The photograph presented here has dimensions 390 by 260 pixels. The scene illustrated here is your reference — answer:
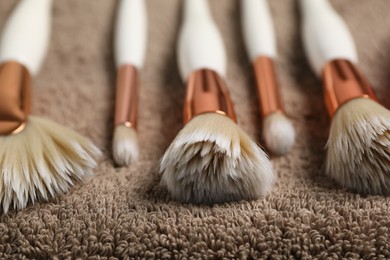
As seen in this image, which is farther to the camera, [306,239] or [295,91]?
[295,91]

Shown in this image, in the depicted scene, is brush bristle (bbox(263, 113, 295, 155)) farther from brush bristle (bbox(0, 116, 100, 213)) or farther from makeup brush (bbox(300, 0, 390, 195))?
brush bristle (bbox(0, 116, 100, 213))

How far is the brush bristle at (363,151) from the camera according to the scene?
1.62 feet

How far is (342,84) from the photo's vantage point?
0.58 m

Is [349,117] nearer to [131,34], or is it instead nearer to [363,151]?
[363,151]

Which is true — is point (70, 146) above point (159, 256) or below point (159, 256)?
above

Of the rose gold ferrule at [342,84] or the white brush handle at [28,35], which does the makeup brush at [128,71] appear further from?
the rose gold ferrule at [342,84]

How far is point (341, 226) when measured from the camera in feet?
1.54

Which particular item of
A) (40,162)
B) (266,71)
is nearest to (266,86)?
(266,71)

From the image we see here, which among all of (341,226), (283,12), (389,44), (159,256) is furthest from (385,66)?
(159,256)

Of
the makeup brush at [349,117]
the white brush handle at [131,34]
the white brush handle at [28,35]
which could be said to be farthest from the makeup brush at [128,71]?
the makeup brush at [349,117]

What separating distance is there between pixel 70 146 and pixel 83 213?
0.09 meters

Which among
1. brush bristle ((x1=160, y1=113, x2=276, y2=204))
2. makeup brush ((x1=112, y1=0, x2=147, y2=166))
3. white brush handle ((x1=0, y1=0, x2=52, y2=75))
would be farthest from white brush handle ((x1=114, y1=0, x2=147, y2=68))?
brush bristle ((x1=160, y1=113, x2=276, y2=204))

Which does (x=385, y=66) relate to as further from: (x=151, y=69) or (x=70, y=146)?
(x=70, y=146)

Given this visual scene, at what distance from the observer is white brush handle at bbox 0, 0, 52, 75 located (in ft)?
2.13
